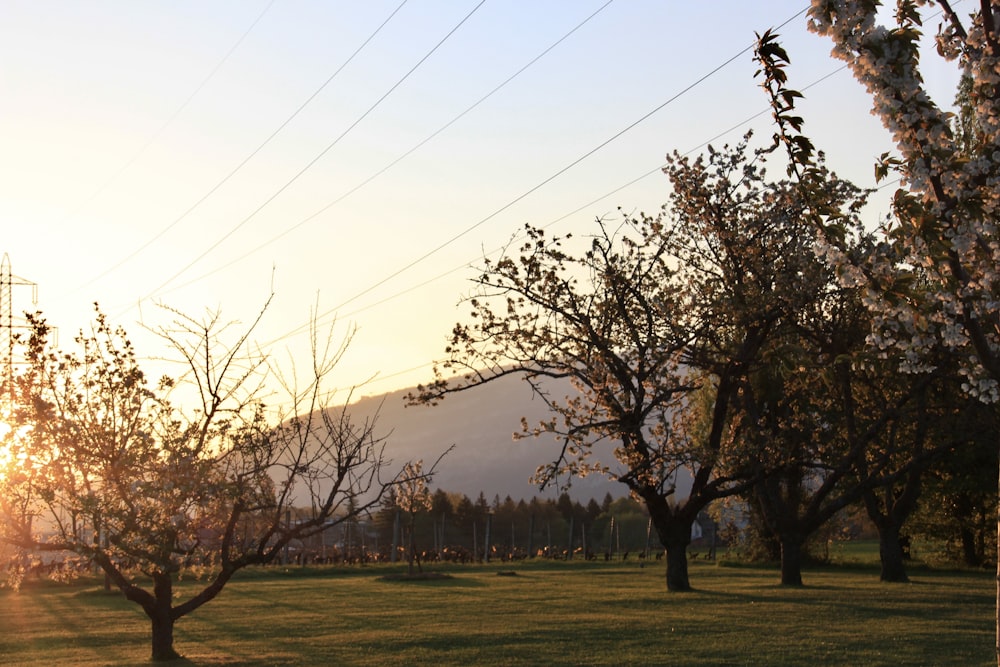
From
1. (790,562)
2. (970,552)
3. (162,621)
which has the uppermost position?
(162,621)

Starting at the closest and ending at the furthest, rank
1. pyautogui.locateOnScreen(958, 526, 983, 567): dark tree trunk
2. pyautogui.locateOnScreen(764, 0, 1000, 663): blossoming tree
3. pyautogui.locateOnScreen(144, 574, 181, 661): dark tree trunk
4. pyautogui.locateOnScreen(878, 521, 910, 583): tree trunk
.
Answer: pyautogui.locateOnScreen(764, 0, 1000, 663): blossoming tree
pyautogui.locateOnScreen(144, 574, 181, 661): dark tree trunk
pyautogui.locateOnScreen(878, 521, 910, 583): tree trunk
pyautogui.locateOnScreen(958, 526, 983, 567): dark tree trunk

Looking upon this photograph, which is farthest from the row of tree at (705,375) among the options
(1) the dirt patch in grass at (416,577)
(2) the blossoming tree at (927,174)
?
(1) the dirt patch in grass at (416,577)

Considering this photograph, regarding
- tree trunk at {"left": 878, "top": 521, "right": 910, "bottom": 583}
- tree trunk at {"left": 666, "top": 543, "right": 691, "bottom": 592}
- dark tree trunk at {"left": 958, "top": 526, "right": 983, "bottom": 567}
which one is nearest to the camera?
tree trunk at {"left": 666, "top": 543, "right": 691, "bottom": 592}

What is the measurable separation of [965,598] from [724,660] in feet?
51.1

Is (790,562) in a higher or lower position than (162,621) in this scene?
lower

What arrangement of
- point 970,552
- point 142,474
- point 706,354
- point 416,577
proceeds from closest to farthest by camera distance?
point 142,474
point 706,354
point 416,577
point 970,552

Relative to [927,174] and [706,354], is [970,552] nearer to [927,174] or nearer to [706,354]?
[706,354]

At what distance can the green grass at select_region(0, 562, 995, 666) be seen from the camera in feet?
59.5

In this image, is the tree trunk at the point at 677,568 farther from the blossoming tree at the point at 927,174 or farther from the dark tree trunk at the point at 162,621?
the blossoming tree at the point at 927,174

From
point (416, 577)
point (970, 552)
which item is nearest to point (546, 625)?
point (416, 577)

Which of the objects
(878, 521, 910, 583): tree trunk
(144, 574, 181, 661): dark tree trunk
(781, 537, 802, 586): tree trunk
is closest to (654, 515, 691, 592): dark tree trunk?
(781, 537, 802, 586): tree trunk

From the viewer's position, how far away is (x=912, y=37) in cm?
736

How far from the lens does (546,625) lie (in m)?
23.3

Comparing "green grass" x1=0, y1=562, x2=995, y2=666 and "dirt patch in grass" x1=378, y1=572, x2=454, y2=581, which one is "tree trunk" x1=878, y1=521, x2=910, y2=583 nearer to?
"green grass" x1=0, y1=562, x2=995, y2=666
